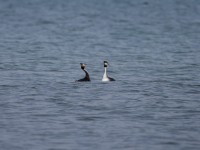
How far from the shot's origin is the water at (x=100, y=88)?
71.1 ft

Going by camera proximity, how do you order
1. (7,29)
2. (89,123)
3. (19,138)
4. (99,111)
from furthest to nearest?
(7,29)
(99,111)
(89,123)
(19,138)

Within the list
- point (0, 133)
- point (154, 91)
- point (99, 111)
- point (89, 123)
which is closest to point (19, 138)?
point (0, 133)

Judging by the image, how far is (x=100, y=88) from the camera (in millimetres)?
30109

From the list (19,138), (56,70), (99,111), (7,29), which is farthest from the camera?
(7,29)

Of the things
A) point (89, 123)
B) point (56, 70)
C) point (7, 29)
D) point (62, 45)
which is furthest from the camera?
point (7, 29)

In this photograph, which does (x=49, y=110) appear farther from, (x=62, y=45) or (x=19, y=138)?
(x=62, y=45)

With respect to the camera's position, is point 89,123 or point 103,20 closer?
point 89,123

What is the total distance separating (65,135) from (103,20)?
166ft

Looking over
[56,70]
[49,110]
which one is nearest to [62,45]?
[56,70]

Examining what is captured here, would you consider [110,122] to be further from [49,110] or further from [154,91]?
[154,91]

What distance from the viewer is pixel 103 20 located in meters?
71.9

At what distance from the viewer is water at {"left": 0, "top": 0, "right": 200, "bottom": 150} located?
21.7 m

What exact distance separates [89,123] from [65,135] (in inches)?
71.6

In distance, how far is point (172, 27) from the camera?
205 feet
